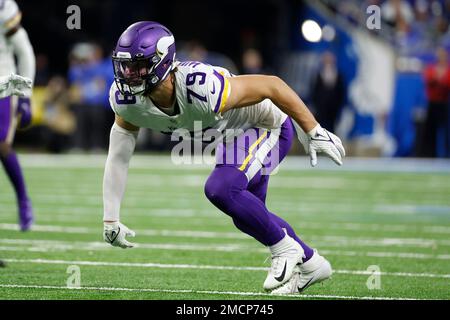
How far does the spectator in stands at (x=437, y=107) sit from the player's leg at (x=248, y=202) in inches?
452

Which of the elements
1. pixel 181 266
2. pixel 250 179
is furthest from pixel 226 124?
pixel 181 266

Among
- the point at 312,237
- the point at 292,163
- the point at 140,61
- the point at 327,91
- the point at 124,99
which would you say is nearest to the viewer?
the point at 140,61

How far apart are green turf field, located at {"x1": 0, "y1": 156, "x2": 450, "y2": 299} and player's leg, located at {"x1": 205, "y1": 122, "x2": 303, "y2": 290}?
0.22 m

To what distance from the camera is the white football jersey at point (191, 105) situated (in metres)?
5.30

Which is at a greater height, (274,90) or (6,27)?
(6,27)

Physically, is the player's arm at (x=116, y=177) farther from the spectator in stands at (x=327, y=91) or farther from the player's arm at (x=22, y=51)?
the spectator in stands at (x=327, y=91)

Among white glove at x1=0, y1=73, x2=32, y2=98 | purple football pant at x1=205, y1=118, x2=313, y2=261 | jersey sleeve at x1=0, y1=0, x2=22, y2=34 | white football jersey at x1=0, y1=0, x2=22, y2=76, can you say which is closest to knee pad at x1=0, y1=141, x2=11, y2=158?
white football jersey at x1=0, y1=0, x2=22, y2=76

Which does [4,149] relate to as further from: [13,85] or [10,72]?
[13,85]

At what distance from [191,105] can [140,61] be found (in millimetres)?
341

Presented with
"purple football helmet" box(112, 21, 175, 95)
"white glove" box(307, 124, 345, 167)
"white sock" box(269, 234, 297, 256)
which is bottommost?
"white sock" box(269, 234, 297, 256)

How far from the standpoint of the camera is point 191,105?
5.36 m

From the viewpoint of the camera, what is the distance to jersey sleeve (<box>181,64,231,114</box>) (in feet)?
17.3

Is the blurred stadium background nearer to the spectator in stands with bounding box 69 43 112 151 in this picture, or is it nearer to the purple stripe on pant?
the spectator in stands with bounding box 69 43 112 151

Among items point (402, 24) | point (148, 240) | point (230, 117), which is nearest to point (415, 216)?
point (148, 240)
